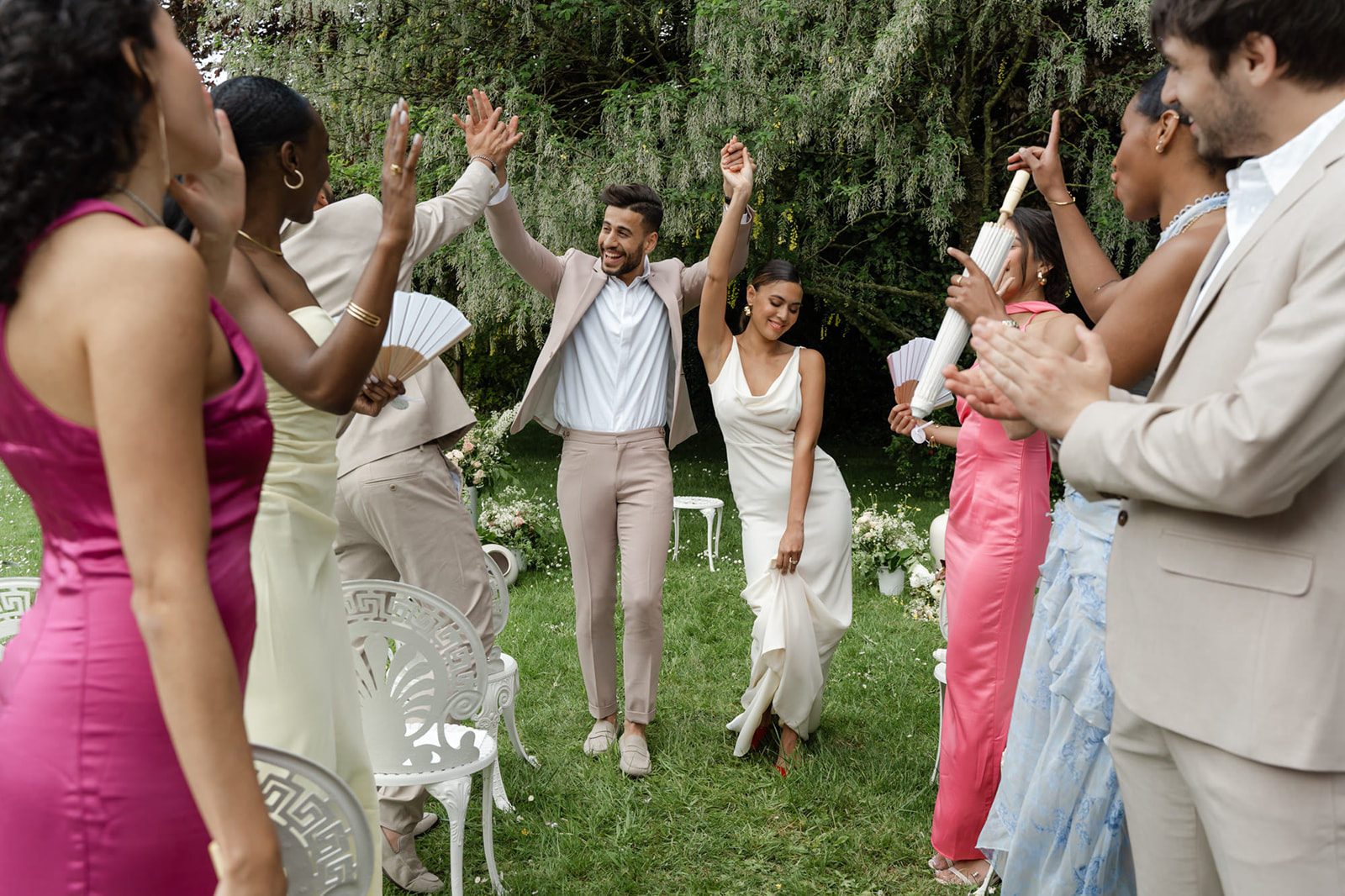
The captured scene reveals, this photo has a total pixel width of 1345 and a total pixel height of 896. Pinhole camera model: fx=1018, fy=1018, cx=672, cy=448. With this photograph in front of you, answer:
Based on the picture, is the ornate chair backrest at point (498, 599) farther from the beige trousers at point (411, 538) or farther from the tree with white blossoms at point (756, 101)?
the tree with white blossoms at point (756, 101)

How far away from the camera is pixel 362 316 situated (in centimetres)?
192

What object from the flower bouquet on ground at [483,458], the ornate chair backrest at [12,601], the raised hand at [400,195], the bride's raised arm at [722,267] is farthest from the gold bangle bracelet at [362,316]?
the flower bouquet on ground at [483,458]

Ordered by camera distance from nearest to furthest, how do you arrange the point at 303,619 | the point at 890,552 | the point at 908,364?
the point at 303,619 < the point at 908,364 < the point at 890,552

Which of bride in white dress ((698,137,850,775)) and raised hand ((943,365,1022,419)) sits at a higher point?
raised hand ((943,365,1022,419))

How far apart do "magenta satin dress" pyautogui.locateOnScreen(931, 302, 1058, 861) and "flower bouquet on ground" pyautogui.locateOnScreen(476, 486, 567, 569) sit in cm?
449

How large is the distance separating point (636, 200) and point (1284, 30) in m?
3.26

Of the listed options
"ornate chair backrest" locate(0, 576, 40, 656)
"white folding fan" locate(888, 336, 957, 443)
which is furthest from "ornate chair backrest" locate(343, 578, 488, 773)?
"white folding fan" locate(888, 336, 957, 443)

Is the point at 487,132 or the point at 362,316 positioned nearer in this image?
the point at 362,316

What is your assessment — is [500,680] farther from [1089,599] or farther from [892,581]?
[892,581]

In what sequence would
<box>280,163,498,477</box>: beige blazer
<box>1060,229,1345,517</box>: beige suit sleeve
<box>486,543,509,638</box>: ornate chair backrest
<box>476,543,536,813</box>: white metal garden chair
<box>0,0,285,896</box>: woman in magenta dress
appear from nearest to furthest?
1. <box>0,0,285,896</box>: woman in magenta dress
2. <box>1060,229,1345,517</box>: beige suit sleeve
3. <box>280,163,498,477</box>: beige blazer
4. <box>476,543,536,813</box>: white metal garden chair
5. <box>486,543,509,638</box>: ornate chair backrest

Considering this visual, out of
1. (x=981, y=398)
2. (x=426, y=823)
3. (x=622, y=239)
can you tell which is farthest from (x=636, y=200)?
(x=981, y=398)

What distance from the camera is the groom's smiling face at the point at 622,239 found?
442cm

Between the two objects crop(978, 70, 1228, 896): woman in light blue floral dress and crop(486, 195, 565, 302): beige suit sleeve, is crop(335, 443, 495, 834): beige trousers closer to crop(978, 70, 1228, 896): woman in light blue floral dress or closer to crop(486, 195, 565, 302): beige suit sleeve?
crop(486, 195, 565, 302): beige suit sleeve

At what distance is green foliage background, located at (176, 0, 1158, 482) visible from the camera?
803cm
